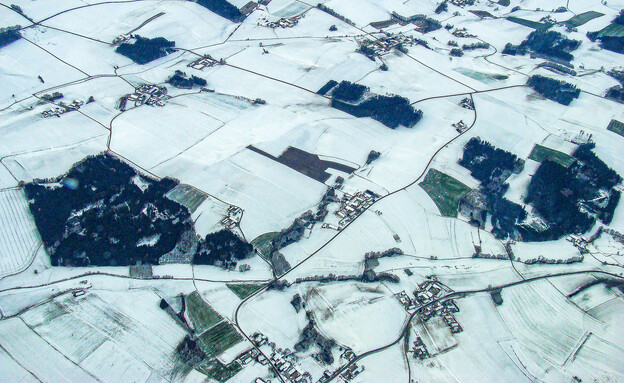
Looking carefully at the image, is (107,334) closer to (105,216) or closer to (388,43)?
(105,216)

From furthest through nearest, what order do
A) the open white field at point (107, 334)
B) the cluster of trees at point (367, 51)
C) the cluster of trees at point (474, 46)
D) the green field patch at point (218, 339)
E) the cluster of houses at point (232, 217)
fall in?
the cluster of trees at point (474, 46) → the cluster of trees at point (367, 51) → the cluster of houses at point (232, 217) → the green field patch at point (218, 339) → the open white field at point (107, 334)

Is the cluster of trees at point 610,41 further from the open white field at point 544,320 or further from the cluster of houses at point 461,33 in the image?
the open white field at point 544,320

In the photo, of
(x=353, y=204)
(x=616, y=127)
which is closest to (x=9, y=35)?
(x=353, y=204)

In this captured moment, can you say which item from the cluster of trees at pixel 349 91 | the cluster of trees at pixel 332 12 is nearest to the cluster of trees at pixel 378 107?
the cluster of trees at pixel 349 91

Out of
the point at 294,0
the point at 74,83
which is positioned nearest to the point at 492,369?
the point at 74,83

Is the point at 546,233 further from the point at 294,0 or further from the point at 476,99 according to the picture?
the point at 294,0

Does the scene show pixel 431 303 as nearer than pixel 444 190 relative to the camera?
Yes
